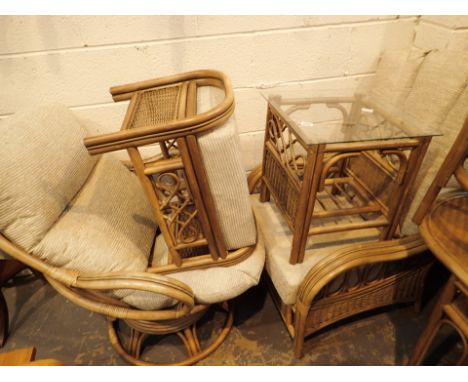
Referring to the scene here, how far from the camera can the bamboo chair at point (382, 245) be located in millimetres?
889

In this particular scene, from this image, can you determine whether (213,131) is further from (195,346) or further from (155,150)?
(195,346)

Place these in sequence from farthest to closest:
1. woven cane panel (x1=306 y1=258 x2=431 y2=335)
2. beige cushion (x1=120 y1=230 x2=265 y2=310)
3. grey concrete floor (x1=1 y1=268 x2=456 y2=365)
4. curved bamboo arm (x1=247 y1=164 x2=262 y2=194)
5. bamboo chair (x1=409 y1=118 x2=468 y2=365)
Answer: curved bamboo arm (x1=247 y1=164 x2=262 y2=194) < grey concrete floor (x1=1 y1=268 x2=456 y2=365) < woven cane panel (x1=306 y1=258 x2=431 y2=335) < beige cushion (x1=120 y1=230 x2=265 y2=310) < bamboo chair (x1=409 y1=118 x2=468 y2=365)

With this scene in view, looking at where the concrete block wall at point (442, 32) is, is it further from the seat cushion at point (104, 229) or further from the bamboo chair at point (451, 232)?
the seat cushion at point (104, 229)

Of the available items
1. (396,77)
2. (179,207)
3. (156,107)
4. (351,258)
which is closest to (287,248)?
(351,258)

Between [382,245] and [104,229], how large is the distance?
36.0 inches

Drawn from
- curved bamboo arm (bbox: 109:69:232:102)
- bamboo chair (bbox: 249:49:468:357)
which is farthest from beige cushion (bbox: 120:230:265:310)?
curved bamboo arm (bbox: 109:69:232:102)

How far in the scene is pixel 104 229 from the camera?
849 millimetres

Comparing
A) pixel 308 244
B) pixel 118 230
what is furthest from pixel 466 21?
pixel 118 230

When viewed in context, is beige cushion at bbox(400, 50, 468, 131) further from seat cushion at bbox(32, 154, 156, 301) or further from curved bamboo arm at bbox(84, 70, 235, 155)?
seat cushion at bbox(32, 154, 156, 301)

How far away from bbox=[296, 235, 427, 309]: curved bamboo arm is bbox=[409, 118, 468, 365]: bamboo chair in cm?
17

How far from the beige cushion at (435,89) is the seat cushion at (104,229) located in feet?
3.16

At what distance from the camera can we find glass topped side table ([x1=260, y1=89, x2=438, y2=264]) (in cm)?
78

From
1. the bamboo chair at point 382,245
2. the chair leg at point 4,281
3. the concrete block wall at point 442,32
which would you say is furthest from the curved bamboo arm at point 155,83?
the chair leg at point 4,281

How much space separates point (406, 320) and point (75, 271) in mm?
1377
